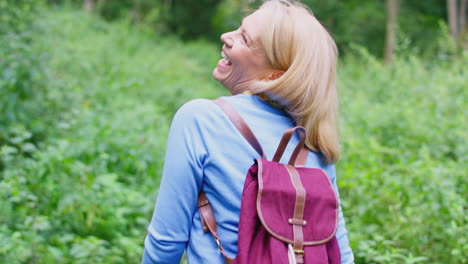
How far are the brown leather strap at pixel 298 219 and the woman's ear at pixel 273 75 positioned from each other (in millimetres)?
340

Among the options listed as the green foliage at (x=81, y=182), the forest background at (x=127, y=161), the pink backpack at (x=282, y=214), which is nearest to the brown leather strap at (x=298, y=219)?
the pink backpack at (x=282, y=214)

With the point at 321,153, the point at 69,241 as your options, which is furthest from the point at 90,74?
the point at 321,153

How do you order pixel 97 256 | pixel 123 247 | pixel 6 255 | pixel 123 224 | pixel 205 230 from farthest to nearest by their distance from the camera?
pixel 123 224 < pixel 123 247 < pixel 97 256 < pixel 6 255 < pixel 205 230

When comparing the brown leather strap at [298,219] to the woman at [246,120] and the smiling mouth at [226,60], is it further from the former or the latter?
the smiling mouth at [226,60]

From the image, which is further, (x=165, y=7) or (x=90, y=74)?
(x=165, y=7)

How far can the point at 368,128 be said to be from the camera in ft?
20.0

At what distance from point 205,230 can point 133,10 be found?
30318 millimetres

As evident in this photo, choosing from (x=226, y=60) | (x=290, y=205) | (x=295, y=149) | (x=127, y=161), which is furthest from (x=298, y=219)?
(x=127, y=161)

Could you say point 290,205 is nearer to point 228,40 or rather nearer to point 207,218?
point 207,218

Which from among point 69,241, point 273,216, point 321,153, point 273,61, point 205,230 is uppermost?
point 273,61

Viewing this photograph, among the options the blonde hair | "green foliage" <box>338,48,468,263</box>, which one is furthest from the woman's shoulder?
"green foliage" <box>338,48,468,263</box>

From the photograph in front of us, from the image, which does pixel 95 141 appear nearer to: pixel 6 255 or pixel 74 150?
pixel 74 150

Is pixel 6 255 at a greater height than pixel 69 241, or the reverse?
pixel 6 255

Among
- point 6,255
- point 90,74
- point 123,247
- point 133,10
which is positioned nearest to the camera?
point 6,255
